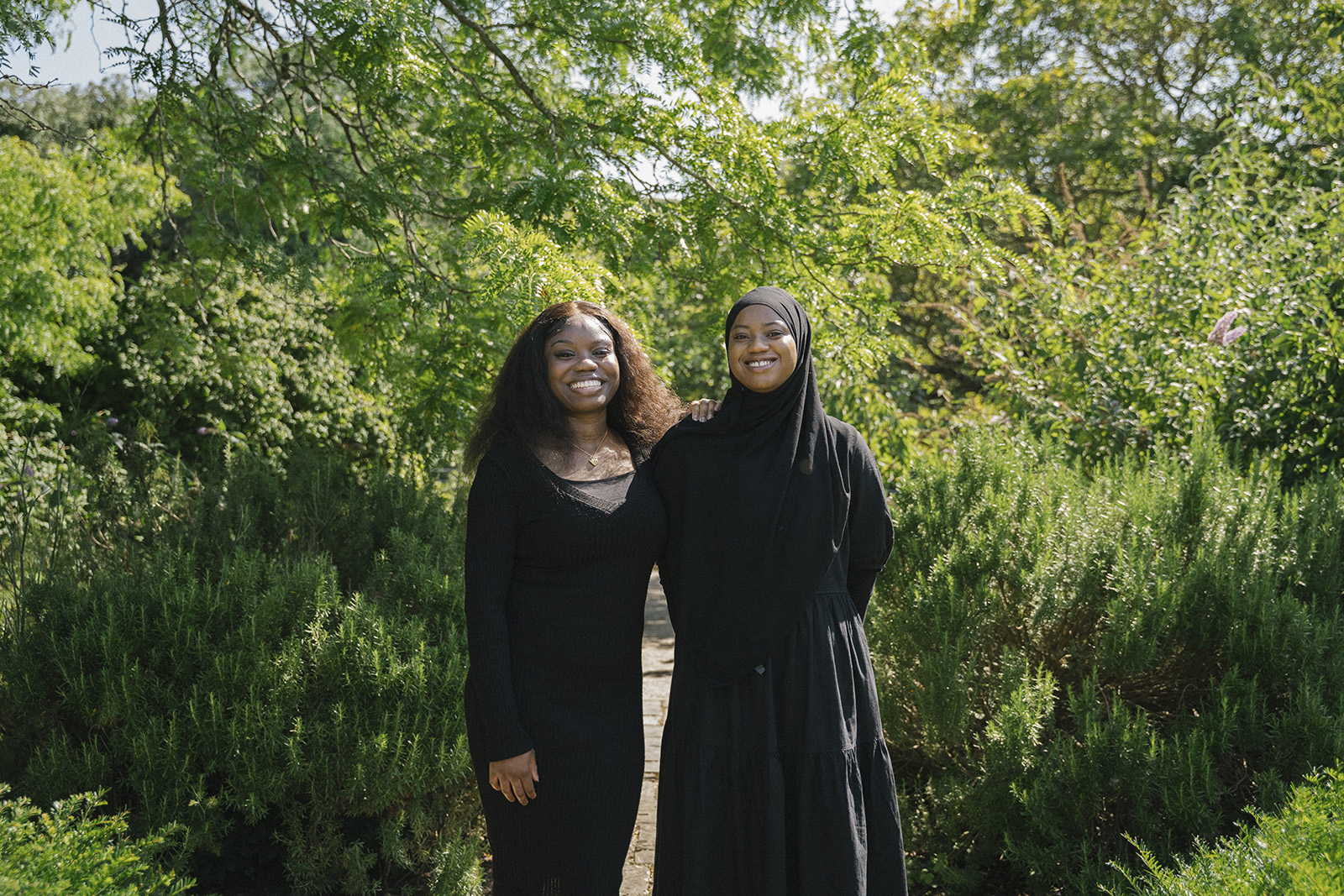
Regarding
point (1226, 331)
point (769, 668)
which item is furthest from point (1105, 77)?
point (769, 668)

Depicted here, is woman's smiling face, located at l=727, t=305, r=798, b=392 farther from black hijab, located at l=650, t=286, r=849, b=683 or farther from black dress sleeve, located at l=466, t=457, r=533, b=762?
black dress sleeve, located at l=466, t=457, r=533, b=762

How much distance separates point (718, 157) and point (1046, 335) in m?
2.53

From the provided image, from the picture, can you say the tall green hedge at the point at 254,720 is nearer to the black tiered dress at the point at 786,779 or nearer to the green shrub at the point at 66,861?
the green shrub at the point at 66,861

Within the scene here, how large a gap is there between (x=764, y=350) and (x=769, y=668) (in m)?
0.81

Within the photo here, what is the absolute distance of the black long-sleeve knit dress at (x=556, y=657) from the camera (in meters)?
2.43

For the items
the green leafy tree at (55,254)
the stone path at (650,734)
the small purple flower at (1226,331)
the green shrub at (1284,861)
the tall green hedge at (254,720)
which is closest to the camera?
the green shrub at (1284,861)

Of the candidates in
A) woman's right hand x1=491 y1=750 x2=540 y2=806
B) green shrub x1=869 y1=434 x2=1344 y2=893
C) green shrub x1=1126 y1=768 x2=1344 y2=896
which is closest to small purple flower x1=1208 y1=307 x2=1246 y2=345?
green shrub x1=869 y1=434 x2=1344 y2=893

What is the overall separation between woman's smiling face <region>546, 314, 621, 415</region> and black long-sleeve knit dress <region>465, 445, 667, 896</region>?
21 cm

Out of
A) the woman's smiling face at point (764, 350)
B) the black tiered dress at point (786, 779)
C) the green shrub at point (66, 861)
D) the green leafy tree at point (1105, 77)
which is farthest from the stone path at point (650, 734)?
the green leafy tree at point (1105, 77)

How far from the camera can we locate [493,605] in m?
2.41

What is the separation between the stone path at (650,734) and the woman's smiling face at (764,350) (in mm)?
763

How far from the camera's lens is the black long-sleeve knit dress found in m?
2.43

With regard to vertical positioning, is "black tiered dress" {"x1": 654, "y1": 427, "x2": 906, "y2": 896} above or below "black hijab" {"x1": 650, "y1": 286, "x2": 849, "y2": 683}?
below

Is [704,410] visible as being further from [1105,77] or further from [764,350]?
[1105,77]
